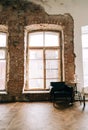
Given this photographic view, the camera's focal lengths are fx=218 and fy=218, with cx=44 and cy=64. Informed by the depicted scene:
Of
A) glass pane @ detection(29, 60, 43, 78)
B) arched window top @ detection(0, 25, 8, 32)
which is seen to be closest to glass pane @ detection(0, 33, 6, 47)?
arched window top @ detection(0, 25, 8, 32)

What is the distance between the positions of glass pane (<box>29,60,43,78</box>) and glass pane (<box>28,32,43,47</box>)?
2.42ft

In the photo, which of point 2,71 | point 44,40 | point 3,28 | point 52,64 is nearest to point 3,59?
point 2,71

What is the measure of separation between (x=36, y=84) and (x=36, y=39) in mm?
1832

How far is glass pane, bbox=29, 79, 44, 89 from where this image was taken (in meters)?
8.66

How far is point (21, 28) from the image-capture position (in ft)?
27.6

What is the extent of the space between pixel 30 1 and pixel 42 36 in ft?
4.76

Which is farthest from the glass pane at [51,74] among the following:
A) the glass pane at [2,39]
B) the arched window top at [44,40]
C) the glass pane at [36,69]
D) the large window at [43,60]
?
the glass pane at [2,39]

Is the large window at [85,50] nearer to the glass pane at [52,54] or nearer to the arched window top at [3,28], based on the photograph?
the glass pane at [52,54]

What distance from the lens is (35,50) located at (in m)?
8.86

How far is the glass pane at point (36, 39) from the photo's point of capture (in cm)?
888

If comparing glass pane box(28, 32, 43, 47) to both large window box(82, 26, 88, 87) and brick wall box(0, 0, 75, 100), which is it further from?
large window box(82, 26, 88, 87)

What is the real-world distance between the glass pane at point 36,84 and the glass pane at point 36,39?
1458mm

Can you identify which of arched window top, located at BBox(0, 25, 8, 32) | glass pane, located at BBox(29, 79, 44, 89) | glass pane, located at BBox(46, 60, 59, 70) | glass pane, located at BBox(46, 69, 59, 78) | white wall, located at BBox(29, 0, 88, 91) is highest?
white wall, located at BBox(29, 0, 88, 91)

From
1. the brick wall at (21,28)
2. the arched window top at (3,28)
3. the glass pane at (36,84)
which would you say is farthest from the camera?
the glass pane at (36,84)
